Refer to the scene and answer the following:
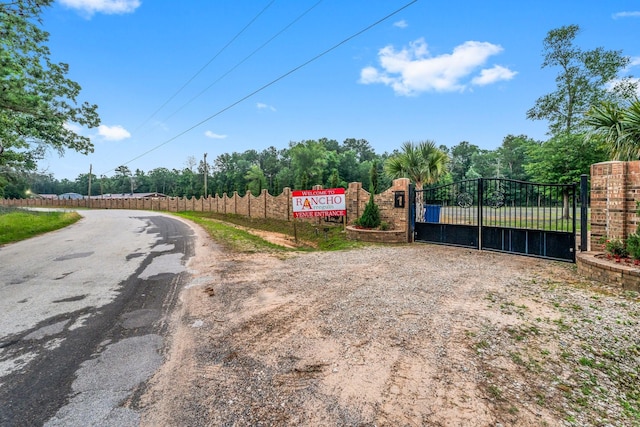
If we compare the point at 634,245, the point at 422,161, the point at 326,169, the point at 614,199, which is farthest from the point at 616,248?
the point at 326,169

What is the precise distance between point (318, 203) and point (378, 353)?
29.9ft

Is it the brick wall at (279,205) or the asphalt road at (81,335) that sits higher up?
the brick wall at (279,205)

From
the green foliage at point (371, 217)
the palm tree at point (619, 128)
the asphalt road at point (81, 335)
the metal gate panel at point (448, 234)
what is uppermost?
the palm tree at point (619, 128)

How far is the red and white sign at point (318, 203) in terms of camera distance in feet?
38.7

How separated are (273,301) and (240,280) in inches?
59.0

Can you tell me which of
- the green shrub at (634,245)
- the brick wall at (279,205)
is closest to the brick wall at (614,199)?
the green shrub at (634,245)

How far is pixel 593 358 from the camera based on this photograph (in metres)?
2.98

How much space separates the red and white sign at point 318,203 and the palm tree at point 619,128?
7.67 meters

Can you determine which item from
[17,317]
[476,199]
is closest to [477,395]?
[17,317]

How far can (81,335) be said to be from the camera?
3.63 meters

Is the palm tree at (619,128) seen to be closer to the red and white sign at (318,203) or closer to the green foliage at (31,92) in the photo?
the red and white sign at (318,203)

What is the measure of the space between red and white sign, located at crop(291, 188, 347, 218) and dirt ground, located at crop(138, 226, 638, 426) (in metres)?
6.02

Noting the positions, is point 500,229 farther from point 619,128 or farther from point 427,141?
point 427,141

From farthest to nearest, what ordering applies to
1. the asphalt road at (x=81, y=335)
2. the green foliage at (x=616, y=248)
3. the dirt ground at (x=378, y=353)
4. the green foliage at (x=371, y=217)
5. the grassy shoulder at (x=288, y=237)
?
1. the green foliage at (x=371, y=217)
2. the grassy shoulder at (x=288, y=237)
3. the green foliage at (x=616, y=248)
4. the asphalt road at (x=81, y=335)
5. the dirt ground at (x=378, y=353)
